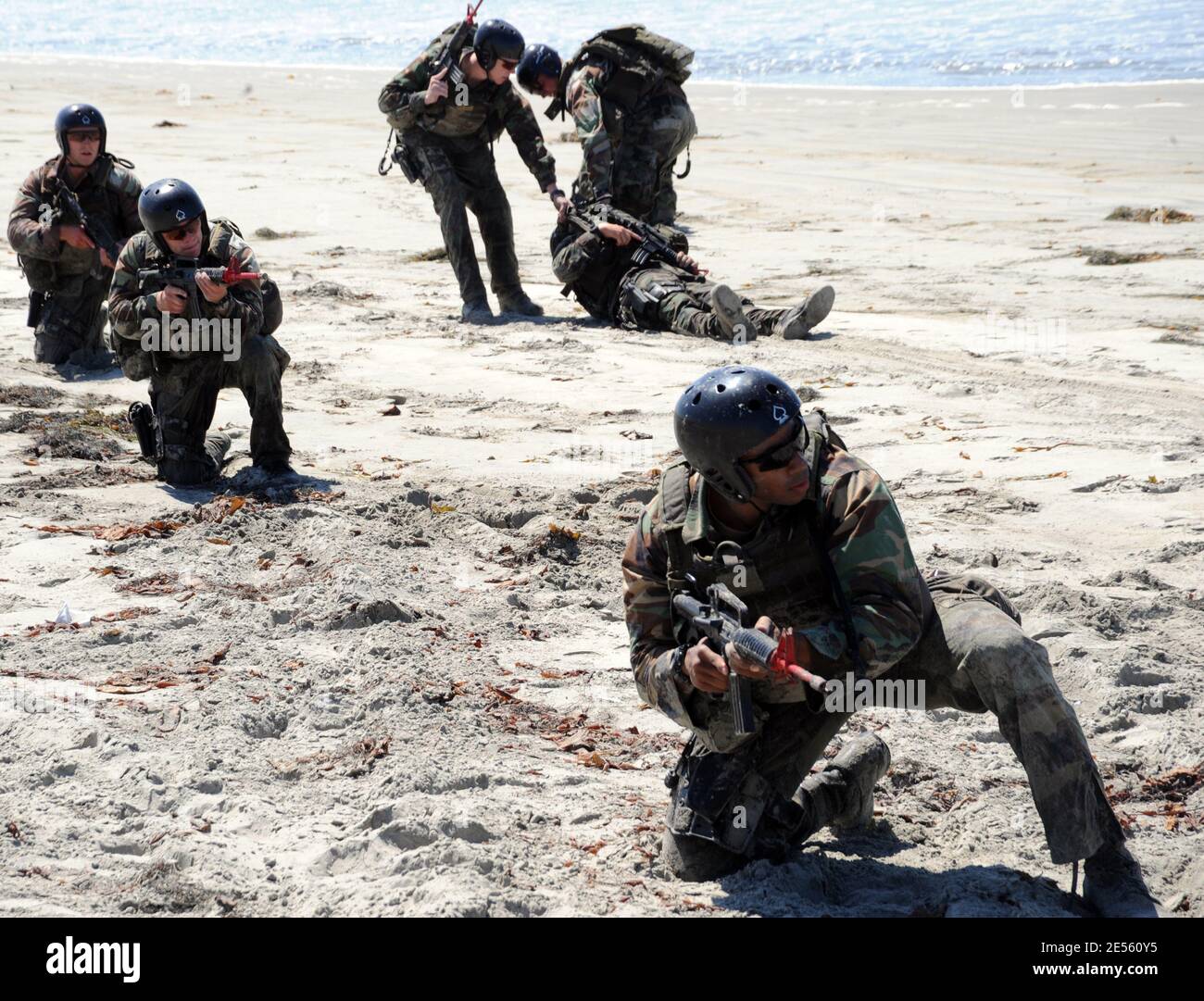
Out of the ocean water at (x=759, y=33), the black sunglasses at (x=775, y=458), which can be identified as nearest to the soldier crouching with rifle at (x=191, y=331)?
the black sunglasses at (x=775, y=458)

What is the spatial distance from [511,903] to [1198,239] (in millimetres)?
9499

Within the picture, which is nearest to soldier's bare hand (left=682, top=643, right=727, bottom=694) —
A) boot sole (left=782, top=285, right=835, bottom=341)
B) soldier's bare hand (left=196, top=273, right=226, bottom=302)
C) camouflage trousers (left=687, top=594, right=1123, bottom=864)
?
camouflage trousers (left=687, top=594, right=1123, bottom=864)

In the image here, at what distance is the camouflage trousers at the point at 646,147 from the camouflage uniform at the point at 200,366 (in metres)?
4.63

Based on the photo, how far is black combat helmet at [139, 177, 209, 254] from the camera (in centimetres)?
622

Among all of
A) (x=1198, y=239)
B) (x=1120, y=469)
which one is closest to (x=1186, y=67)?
(x=1198, y=239)

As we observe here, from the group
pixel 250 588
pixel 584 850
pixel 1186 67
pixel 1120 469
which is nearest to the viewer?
pixel 584 850

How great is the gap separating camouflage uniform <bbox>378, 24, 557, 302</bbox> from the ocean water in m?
17.5

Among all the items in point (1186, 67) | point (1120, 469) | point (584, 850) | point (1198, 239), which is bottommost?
point (584, 850)

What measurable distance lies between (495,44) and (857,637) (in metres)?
7.13

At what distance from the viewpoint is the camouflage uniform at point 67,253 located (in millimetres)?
8352

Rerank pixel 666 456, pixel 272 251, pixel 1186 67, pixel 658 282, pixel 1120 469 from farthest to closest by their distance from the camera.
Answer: pixel 1186 67
pixel 272 251
pixel 658 282
pixel 666 456
pixel 1120 469

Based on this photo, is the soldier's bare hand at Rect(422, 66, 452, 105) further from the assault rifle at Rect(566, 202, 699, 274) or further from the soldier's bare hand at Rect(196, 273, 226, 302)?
the soldier's bare hand at Rect(196, 273, 226, 302)
